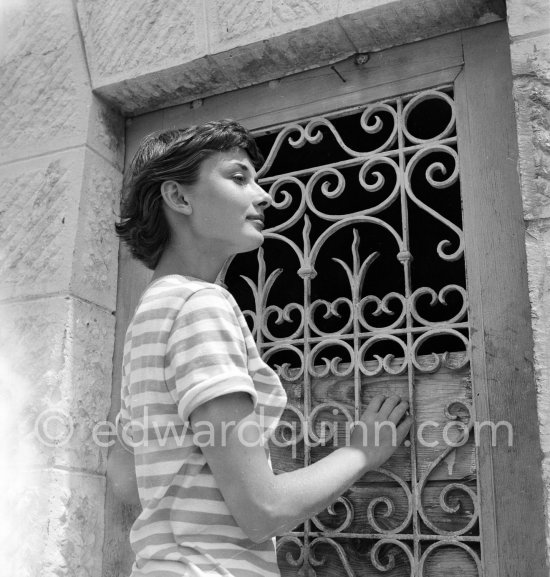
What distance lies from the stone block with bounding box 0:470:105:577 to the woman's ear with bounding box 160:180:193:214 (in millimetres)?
924

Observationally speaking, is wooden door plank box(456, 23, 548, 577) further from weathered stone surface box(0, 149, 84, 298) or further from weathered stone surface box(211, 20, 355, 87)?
weathered stone surface box(0, 149, 84, 298)

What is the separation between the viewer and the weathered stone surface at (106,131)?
242cm

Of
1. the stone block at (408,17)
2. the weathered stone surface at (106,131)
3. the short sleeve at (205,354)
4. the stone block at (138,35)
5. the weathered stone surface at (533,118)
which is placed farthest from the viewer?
the weathered stone surface at (106,131)

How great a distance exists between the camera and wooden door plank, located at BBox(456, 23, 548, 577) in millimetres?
1732

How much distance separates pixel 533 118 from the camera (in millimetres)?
1771

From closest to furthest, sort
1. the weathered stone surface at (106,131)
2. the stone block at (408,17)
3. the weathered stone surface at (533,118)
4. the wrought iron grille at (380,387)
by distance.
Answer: the weathered stone surface at (533,118), the wrought iron grille at (380,387), the stone block at (408,17), the weathered stone surface at (106,131)

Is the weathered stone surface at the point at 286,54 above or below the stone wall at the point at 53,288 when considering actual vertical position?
above

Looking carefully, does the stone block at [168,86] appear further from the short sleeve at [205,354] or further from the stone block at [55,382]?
the short sleeve at [205,354]

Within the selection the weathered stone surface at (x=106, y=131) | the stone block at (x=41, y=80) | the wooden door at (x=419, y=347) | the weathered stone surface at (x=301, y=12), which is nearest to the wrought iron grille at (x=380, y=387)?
the wooden door at (x=419, y=347)

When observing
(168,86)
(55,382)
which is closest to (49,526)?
(55,382)

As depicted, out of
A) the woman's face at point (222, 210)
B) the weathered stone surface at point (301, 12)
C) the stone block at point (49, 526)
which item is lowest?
the stone block at point (49, 526)

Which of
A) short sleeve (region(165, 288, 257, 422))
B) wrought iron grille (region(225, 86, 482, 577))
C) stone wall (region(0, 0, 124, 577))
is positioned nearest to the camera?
short sleeve (region(165, 288, 257, 422))

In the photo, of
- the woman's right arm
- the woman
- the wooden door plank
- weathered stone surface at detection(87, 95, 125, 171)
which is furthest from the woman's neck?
weathered stone surface at detection(87, 95, 125, 171)

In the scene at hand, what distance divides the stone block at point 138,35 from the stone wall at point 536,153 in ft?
3.00
